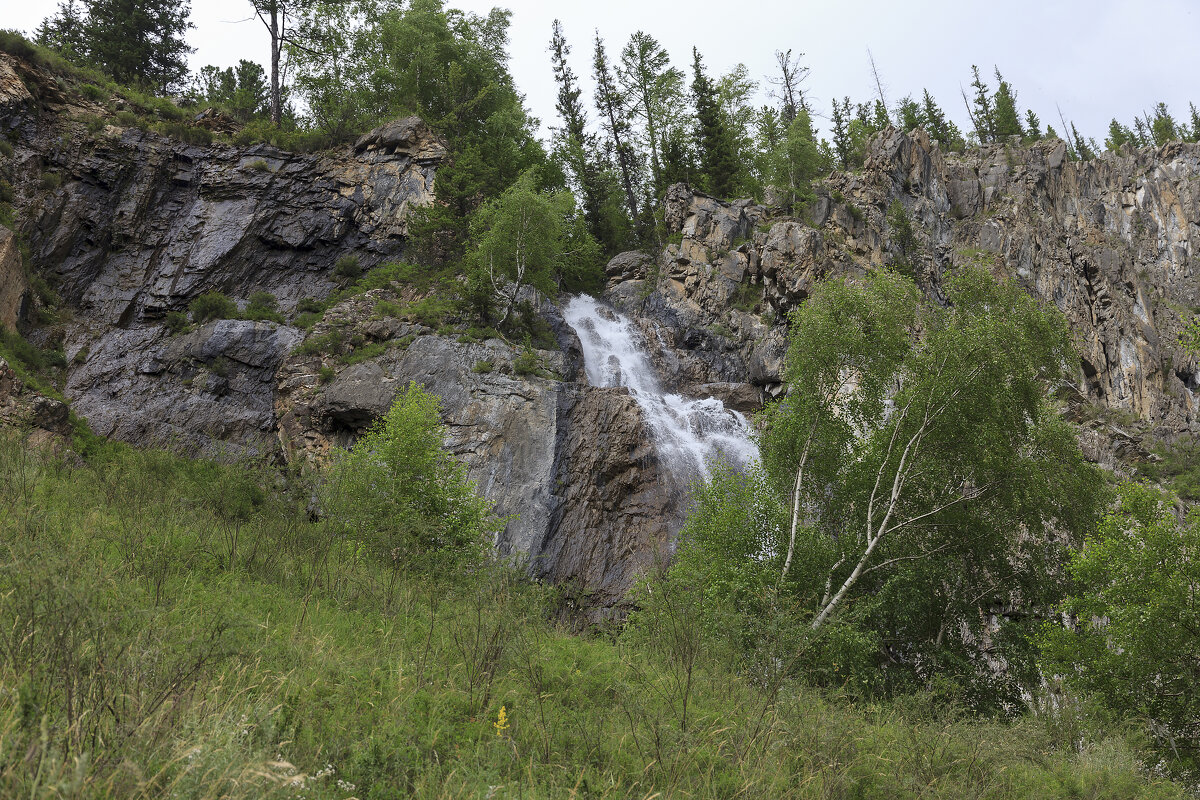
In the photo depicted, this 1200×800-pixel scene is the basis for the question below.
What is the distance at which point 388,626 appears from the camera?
20.8 ft

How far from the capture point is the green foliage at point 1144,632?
10938 millimetres

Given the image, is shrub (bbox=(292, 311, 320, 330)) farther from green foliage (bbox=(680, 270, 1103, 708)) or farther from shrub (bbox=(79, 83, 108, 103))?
green foliage (bbox=(680, 270, 1103, 708))

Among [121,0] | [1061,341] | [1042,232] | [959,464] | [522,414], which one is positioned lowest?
[959,464]

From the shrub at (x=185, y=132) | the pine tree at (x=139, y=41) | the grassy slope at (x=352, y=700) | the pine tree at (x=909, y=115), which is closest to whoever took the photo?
the grassy slope at (x=352, y=700)

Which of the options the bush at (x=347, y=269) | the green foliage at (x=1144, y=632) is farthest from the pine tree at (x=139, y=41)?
the green foliage at (x=1144, y=632)

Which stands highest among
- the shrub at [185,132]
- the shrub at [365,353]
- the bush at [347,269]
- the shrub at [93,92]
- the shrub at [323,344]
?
the shrub at [93,92]

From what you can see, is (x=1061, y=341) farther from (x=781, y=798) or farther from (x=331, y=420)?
(x=331, y=420)

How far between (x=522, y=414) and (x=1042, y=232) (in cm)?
4216

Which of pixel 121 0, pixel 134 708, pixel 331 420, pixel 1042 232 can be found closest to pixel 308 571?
pixel 134 708

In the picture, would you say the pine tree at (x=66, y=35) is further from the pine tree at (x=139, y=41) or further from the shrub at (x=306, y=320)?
the shrub at (x=306, y=320)

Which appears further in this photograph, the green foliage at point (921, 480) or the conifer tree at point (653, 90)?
the conifer tree at point (653, 90)

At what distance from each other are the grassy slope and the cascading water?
12369 millimetres

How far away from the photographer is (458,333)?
79.0 ft

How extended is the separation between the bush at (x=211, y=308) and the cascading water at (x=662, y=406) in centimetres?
1513
